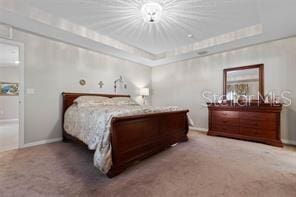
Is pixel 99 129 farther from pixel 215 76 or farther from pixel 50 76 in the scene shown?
pixel 215 76

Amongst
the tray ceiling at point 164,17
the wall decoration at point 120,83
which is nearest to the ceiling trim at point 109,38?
the tray ceiling at point 164,17

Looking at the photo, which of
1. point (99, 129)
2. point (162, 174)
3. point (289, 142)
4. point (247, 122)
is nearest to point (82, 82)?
point (99, 129)

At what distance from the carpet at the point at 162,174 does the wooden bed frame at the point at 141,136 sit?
15 cm

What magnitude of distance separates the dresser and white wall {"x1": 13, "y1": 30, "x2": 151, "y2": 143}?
11.6 feet

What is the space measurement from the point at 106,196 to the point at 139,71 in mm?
4943

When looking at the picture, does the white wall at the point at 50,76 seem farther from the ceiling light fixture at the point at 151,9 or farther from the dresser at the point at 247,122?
the dresser at the point at 247,122

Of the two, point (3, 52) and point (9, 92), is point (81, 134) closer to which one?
point (3, 52)

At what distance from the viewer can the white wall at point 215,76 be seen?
11.9 feet

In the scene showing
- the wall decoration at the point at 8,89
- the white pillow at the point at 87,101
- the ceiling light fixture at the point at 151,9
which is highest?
the ceiling light fixture at the point at 151,9

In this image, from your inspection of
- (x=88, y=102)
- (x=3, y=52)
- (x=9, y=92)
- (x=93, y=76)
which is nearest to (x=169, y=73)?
(x=93, y=76)

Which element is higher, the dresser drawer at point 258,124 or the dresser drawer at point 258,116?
the dresser drawer at point 258,116

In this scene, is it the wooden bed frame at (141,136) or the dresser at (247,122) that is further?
the dresser at (247,122)

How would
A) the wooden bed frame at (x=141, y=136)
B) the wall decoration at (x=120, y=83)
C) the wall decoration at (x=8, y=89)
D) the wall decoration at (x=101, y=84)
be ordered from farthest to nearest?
the wall decoration at (x=8, y=89) → the wall decoration at (x=120, y=83) → the wall decoration at (x=101, y=84) → the wooden bed frame at (x=141, y=136)

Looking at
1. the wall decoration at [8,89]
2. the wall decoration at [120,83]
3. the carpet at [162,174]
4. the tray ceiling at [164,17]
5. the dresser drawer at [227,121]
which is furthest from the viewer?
the wall decoration at [8,89]
